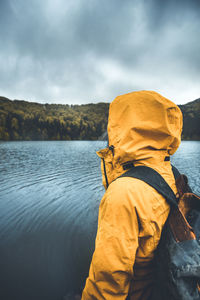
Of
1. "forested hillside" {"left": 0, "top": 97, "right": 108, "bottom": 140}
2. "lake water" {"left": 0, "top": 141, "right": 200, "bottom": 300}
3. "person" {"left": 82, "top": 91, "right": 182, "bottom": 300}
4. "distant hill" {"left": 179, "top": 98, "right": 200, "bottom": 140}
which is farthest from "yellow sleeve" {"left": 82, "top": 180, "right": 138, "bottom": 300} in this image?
"distant hill" {"left": 179, "top": 98, "right": 200, "bottom": 140}

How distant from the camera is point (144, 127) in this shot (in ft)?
4.60

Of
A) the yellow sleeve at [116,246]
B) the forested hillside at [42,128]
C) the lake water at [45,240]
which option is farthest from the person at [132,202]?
the forested hillside at [42,128]

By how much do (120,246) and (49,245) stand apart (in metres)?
4.24

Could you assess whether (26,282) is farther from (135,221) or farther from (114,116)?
(114,116)

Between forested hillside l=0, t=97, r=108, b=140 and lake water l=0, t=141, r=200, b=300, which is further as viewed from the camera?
forested hillside l=0, t=97, r=108, b=140

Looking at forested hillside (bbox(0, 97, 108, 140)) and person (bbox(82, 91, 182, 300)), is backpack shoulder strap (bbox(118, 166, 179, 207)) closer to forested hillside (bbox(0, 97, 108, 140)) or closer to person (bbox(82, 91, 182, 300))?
person (bbox(82, 91, 182, 300))

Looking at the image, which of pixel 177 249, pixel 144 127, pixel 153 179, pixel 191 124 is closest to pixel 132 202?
pixel 153 179

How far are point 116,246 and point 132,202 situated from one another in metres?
0.37

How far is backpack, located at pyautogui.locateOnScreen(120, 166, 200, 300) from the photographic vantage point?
104 cm

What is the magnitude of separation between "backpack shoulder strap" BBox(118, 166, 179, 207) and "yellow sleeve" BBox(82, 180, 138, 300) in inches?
8.3

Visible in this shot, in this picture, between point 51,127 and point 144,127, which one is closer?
point 144,127

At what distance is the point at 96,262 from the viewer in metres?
1.20

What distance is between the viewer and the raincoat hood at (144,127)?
140 centimetres

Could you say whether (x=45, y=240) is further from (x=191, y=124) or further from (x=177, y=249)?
(x=191, y=124)
